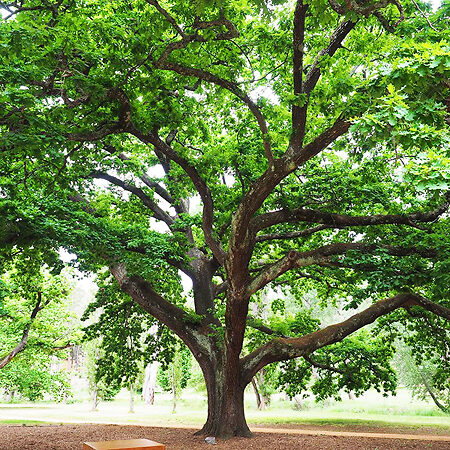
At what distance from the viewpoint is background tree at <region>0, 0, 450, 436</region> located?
569 cm

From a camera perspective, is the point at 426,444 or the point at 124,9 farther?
the point at 426,444

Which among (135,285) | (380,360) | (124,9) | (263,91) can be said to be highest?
(124,9)

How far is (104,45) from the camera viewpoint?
267 inches

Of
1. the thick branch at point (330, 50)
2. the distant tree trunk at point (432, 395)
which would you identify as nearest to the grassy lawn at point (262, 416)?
the distant tree trunk at point (432, 395)

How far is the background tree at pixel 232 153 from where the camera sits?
18.7ft

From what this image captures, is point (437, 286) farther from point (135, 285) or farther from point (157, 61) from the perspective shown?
point (135, 285)

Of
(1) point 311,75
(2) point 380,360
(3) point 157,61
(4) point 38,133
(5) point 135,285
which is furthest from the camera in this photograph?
(2) point 380,360

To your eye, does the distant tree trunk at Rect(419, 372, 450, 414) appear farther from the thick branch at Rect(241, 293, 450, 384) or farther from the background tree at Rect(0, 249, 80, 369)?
the background tree at Rect(0, 249, 80, 369)

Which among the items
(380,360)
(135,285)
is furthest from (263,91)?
(380,360)

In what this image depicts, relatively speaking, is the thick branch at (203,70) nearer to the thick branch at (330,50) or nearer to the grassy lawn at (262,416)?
the thick branch at (330,50)

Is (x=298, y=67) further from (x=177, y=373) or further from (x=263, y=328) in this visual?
(x=177, y=373)

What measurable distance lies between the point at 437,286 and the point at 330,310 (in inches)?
1462

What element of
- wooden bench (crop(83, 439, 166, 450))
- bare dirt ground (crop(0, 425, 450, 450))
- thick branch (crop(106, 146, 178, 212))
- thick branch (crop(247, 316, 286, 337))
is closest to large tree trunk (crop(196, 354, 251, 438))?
bare dirt ground (crop(0, 425, 450, 450))

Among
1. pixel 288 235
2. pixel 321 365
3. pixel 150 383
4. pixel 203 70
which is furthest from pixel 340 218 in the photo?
pixel 150 383
